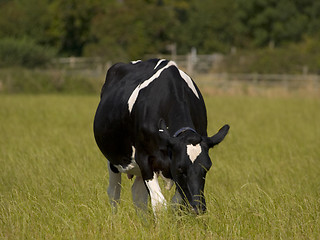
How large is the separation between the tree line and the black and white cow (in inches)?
1545

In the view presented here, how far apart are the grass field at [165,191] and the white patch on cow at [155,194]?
4.9 inches

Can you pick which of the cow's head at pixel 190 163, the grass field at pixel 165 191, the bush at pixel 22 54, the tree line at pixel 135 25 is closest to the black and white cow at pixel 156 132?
the cow's head at pixel 190 163

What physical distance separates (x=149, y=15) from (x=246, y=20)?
11.8m

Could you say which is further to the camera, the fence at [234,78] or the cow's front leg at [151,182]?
the fence at [234,78]

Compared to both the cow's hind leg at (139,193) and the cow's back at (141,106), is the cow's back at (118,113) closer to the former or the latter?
the cow's back at (141,106)

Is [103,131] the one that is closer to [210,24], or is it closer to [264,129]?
[264,129]

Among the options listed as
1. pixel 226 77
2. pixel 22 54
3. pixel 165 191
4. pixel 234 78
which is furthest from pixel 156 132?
pixel 22 54

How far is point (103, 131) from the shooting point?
21.2 ft

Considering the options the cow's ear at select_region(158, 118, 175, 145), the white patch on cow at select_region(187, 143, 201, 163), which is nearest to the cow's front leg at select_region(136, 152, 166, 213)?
the cow's ear at select_region(158, 118, 175, 145)

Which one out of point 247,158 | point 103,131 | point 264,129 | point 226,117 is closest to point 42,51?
point 226,117

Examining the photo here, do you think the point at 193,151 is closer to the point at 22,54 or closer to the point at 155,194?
the point at 155,194

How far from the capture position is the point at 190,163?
4824mm

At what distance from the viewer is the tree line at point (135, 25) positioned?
52.0m

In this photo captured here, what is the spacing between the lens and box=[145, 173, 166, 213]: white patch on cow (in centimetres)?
537
